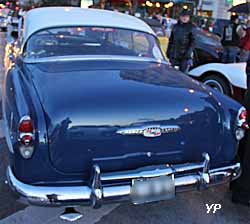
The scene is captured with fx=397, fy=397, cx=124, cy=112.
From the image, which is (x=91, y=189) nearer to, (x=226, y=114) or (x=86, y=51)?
(x=226, y=114)

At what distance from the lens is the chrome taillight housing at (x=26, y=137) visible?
112 inches

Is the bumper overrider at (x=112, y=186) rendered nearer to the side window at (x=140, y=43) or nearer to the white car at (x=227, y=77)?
the side window at (x=140, y=43)

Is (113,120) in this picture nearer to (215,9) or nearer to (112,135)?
(112,135)

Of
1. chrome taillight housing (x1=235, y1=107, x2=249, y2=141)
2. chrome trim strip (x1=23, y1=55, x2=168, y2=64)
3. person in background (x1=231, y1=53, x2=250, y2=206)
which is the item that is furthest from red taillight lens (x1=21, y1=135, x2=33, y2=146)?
person in background (x1=231, y1=53, x2=250, y2=206)

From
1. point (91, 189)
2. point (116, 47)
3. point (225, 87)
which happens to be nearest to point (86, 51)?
point (116, 47)

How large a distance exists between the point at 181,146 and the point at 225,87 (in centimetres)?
350

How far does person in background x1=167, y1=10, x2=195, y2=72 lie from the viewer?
25.1 feet

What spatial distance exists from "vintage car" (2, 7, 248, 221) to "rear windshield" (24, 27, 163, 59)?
1.22 ft

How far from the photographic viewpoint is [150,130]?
3.02 meters

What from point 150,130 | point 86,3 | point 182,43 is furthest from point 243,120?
point 86,3

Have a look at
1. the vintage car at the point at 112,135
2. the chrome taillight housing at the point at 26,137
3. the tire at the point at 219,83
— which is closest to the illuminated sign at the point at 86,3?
the tire at the point at 219,83

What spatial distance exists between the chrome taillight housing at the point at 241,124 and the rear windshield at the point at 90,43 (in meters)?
1.40

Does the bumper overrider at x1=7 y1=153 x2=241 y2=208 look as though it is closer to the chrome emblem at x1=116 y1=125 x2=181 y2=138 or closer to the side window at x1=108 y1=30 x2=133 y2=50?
the chrome emblem at x1=116 y1=125 x2=181 y2=138

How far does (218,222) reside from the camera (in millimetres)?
3512
